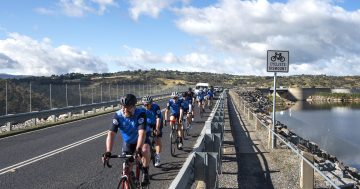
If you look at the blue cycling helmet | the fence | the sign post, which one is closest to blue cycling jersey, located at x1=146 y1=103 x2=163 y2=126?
the blue cycling helmet

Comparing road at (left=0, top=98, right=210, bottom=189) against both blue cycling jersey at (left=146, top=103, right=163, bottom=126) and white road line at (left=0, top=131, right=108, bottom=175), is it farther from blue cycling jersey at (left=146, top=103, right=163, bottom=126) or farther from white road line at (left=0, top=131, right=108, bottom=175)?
blue cycling jersey at (left=146, top=103, right=163, bottom=126)

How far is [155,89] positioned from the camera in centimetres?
7244

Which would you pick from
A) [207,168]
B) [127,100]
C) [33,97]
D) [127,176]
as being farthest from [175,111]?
[33,97]

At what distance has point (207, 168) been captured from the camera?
22.9 ft

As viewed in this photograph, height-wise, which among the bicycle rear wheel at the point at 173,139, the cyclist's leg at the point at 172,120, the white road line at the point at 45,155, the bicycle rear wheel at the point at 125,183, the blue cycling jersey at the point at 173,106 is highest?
the blue cycling jersey at the point at 173,106

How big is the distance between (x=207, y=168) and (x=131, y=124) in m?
1.45

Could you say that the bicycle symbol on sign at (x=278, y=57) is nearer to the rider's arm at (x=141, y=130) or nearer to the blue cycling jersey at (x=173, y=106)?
the blue cycling jersey at (x=173, y=106)

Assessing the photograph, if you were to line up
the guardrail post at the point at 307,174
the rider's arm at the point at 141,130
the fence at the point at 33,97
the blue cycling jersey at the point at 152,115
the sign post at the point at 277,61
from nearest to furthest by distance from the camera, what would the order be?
the rider's arm at the point at 141,130 → the guardrail post at the point at 307,174 → the blue cycling jersey at the point at 152,115 → the sign post at the point at 277,61 → the fence at the point at 33,97

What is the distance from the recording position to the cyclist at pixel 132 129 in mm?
6887

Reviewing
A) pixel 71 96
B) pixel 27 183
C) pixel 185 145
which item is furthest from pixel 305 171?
pixel 71 96

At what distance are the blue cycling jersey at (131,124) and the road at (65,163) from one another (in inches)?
70.0

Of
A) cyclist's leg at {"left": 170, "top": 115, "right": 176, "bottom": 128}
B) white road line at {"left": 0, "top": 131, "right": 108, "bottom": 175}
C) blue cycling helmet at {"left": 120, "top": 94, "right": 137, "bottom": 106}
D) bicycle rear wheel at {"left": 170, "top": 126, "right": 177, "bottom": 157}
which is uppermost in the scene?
blue cycling helmet at {"left": 120, "top": 94, "right": 137, "bottom": 106}

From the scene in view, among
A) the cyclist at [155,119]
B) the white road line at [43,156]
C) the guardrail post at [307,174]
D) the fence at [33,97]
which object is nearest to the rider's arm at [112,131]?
the cyclist at [155,119]

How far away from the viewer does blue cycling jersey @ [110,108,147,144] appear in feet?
23.4
